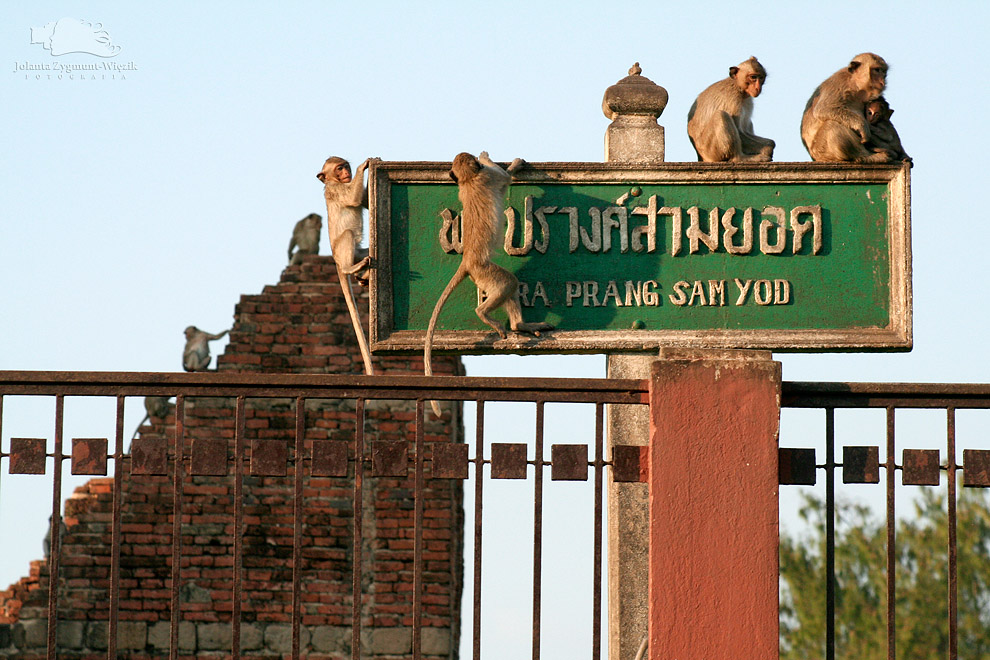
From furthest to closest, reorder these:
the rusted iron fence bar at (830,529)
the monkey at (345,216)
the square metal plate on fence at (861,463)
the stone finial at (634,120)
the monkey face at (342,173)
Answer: the monkey face at (342,173) → the monkey at (345,216) → the stone finial at (634,120) → the square metal plate on fence at (861,463) → the rusted iron fence bar at (830,529)

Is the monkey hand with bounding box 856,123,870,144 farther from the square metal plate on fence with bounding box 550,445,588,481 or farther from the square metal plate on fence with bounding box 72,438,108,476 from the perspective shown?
the square metal plate on fence with bounding box 72,438,108,476

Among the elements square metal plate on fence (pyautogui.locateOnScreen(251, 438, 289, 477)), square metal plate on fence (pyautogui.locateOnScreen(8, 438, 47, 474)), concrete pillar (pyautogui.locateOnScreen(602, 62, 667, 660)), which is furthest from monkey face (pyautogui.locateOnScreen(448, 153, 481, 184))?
square metal plate on fence (pyautogui.locateOnScreen(8, 438, 47, 474))

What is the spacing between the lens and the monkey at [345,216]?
6.66 meters

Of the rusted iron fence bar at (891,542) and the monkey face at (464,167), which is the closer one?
the rusted iron fence bar at (891,542)

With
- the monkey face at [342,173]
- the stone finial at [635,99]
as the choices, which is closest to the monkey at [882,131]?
the stone finial at [635,99]

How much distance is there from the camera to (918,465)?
16.2 ft

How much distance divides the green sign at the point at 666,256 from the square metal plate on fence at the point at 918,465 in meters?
0.76

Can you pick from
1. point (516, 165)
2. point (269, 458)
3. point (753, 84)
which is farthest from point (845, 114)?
point (269, 458)

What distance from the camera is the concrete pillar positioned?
5.92 meters

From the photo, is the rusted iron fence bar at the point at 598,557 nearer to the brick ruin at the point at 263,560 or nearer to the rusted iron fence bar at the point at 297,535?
the rusted iron fence bar at the point at 297,535

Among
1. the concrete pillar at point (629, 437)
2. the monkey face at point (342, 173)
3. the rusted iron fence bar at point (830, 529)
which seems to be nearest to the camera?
the rusted iron fence bar at point (830, 529)

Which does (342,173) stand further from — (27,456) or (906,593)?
(906,593)

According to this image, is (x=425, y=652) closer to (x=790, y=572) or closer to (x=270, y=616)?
(x=270, y=616)

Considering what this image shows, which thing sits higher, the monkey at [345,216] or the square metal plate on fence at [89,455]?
the monkey at [345,216]
